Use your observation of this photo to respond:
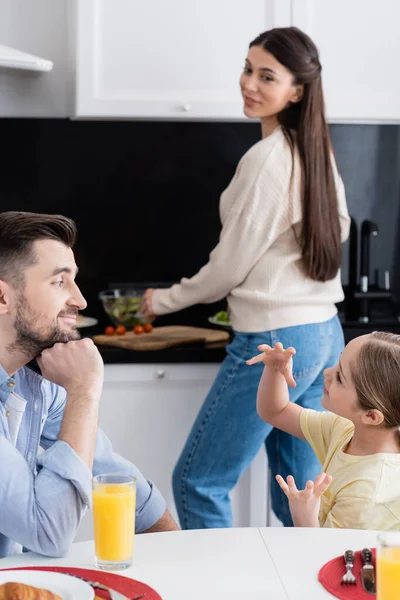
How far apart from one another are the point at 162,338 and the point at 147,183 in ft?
2.26

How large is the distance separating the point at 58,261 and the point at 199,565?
64 cm

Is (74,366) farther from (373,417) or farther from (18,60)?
(18,60)

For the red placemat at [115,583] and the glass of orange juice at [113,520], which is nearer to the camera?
the red placemat at [115,583]

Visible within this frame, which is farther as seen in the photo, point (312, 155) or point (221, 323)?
point (221, 323)

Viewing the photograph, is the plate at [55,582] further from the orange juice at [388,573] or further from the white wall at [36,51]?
the white wall at [36,51]

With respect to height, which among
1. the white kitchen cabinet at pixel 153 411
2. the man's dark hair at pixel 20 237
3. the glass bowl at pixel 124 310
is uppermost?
the man's dark hair at pixel 20 237

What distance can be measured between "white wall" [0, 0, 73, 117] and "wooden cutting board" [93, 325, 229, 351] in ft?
2.79

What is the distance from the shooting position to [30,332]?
176 centimetres

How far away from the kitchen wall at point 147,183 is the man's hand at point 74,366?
1.83 metres

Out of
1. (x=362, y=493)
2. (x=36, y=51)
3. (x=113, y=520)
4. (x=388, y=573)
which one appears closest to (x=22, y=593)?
(x=113, y=520)

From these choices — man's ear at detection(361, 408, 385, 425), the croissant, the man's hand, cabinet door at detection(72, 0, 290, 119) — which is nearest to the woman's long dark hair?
cabinet door at detection(72, 0, 290, 119)

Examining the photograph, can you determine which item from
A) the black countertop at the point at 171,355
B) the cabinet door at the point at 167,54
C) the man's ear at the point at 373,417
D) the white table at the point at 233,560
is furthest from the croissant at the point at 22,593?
the cabinet door at the point at 167,54

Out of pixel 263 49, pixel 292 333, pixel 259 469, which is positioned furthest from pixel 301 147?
pixel 259 469

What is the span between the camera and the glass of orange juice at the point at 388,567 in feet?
3.96
